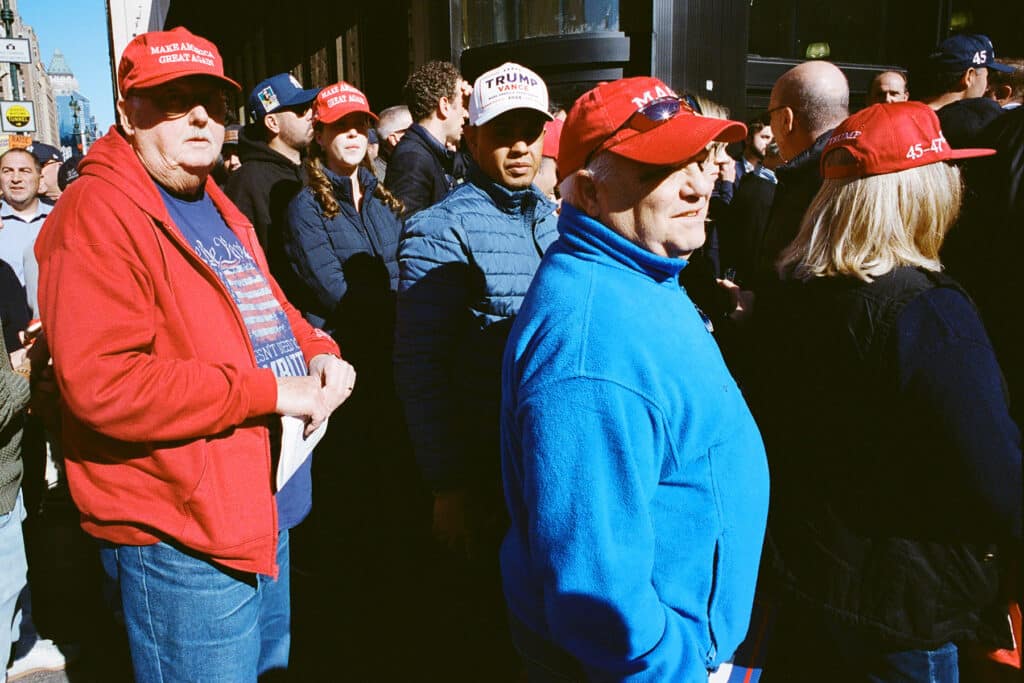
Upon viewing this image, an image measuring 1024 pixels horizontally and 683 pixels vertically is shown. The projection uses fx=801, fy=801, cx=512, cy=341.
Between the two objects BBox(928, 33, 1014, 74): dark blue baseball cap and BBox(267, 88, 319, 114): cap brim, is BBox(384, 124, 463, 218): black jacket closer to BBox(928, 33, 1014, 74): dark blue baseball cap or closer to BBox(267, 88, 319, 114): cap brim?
BBox(267, 88, 319, 114): cap brim

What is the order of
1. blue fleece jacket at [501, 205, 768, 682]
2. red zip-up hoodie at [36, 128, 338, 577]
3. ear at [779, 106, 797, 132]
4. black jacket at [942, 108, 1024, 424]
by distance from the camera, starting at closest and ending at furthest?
blue fleece jacket at [501, 205, 768, 682]
red zip-up hoodie at [36, 128, 338, 577]
black jacket at [942, 108, 1024, 424]
ear at [779, 106, 797, 132]

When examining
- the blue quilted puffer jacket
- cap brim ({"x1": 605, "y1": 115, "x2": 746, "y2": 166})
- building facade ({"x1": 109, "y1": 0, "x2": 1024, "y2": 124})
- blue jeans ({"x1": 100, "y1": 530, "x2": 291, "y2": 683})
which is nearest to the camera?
cap brim ({"x1": 605, "y1": 115, "x2": 746, "y2": 166})

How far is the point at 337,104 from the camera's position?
3.82m

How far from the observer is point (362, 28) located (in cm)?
1046

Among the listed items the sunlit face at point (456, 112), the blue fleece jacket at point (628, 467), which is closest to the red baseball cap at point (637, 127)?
the blue fleece jacket at point (628, 467)

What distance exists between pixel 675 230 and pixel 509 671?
2.39m

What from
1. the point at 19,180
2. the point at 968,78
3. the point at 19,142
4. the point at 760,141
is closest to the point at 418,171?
the point at 968,78

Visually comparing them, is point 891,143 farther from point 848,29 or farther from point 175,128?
point 848,29

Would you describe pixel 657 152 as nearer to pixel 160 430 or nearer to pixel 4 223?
pixel 160 430

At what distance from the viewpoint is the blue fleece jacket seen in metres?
→ 1.37

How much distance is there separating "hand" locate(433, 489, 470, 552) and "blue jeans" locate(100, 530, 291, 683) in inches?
24.0

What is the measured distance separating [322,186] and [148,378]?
2.01 m

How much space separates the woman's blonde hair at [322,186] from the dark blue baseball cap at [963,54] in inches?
116

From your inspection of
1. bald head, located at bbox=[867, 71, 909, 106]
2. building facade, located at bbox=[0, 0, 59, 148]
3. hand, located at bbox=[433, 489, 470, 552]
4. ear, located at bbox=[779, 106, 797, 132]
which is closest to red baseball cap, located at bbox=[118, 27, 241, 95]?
hand, located at bbox=[433, 489, 470, 552]
